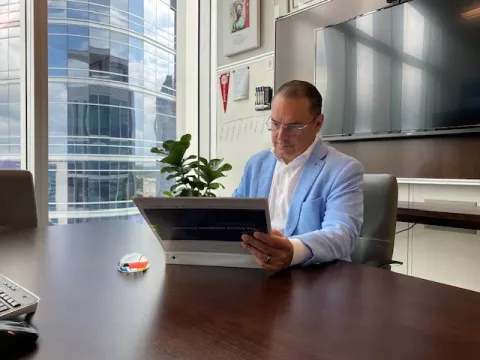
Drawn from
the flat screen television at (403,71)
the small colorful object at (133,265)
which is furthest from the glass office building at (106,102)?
the small colorful object at (133,265)

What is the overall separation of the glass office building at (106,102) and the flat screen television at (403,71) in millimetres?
1675

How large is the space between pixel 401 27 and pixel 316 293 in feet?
6.47

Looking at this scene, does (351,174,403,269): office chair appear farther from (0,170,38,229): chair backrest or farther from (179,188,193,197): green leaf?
(179,188,193,197): green leaf

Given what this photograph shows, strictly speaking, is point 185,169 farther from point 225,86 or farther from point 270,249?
point 270,249

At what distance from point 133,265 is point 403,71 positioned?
191 cm

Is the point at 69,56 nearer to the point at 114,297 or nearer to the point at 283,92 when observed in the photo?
the point at 283,92

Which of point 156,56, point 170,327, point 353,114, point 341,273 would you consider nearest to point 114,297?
point 170,327

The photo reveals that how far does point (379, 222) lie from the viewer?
138 centimetres

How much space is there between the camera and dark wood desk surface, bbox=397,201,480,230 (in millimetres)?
1679

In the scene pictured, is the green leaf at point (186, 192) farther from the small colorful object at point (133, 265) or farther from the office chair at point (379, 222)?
the small colorful object at point (133, 265)

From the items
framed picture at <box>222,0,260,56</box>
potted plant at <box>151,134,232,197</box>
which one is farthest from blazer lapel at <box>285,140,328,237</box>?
framed picture at <box>222,0,260,56</box>

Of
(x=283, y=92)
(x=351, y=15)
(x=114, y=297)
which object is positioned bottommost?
(x=114, y=297)

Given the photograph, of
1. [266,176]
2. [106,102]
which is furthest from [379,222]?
[106,102]

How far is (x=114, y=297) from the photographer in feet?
2.44
